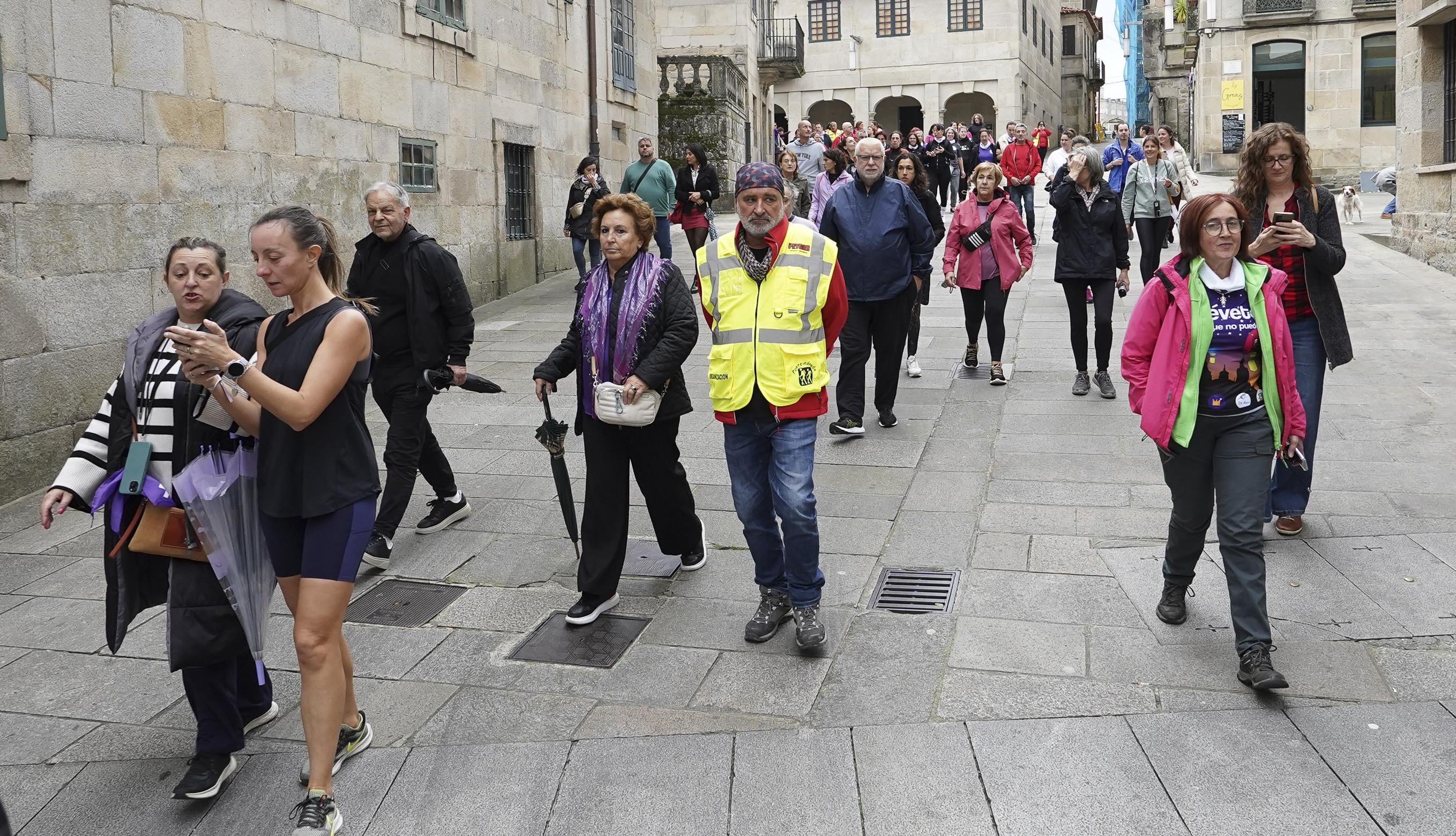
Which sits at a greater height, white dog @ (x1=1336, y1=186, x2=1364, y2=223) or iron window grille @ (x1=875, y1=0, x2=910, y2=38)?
iron window grille @ (x1=875, y1=0, x2=910, y2=38)

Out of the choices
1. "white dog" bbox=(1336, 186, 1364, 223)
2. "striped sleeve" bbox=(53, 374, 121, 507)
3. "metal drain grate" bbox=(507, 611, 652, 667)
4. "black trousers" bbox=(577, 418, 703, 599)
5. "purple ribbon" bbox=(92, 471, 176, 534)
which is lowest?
"metal drain grate" bbox=(507, 611, 652, 667)

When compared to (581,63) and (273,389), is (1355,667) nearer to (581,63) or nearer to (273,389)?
(273,389)

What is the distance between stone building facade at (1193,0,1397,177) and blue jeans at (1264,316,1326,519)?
2558 cm

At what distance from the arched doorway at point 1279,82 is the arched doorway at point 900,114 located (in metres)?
21.3

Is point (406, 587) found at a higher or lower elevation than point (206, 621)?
lower

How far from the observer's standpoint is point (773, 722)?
14.1 ft

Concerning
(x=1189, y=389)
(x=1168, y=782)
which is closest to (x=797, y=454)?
(x=1189, y=389)

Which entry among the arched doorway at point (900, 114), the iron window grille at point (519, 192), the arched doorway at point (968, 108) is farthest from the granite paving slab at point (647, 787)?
the arched doorway at point (900, 114)

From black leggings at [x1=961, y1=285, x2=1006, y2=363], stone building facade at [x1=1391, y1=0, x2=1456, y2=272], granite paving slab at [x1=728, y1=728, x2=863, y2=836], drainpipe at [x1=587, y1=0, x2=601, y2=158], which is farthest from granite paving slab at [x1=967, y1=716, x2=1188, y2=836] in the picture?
drainpipe at [x1=587, y1=0, x2=601, y2=158]

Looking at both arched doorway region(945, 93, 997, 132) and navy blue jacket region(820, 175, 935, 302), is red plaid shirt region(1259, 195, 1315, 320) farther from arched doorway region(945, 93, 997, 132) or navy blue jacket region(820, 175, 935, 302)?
arched doorway region(945, 93, 997, 132)

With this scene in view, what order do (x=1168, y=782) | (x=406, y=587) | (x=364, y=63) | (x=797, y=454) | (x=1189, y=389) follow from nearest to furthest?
(x=1168, y=782), (x=1189, y=389), (x=797, y=454), (x=406, y=587), (x=364, y=63)

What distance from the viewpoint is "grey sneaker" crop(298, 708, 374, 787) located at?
4059 millimetres

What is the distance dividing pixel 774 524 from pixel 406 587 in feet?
5.93

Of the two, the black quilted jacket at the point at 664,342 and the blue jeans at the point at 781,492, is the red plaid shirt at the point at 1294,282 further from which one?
the black quilted jacket at the point at 664,342
